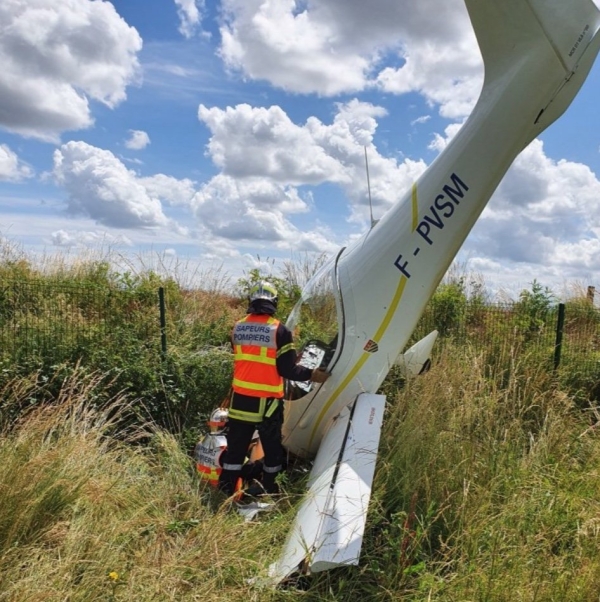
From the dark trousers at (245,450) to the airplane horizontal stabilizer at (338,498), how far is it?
55 cm

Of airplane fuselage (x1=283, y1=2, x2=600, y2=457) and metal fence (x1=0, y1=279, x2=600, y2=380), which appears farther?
metal fence (x1=0, y1=279, x2=600, y2=380)

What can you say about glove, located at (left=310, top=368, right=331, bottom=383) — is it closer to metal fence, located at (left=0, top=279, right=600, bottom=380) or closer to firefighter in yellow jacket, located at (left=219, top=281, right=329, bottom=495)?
firefighter in yellow jacket, located at (left=219, top=281, right=329, bottom=495)

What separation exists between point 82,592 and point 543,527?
2.82 meters

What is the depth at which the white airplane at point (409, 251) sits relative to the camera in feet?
13.0

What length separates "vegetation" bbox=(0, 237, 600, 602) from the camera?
3016 mm

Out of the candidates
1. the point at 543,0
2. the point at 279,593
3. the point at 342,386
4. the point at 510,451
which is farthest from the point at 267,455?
the point at 543,0

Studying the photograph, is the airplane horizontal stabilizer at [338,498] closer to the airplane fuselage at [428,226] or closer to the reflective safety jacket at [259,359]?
the airplane fuselage at [428,226]

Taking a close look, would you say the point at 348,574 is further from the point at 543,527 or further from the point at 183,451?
the point at 183,451

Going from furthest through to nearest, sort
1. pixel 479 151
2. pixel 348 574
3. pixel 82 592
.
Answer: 1. pixel 479 151
2. pixel 348 574
3. pixel 82 592

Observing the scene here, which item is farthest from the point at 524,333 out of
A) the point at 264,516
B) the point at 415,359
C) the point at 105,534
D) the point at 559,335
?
the point at 105,534

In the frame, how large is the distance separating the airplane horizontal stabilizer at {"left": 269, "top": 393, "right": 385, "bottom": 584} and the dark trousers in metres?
0.55

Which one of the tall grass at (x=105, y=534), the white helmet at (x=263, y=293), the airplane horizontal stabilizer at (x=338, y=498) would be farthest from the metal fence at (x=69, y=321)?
the airplane horizontal stabilizer at (x=338, y=498)

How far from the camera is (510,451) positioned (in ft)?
14.6

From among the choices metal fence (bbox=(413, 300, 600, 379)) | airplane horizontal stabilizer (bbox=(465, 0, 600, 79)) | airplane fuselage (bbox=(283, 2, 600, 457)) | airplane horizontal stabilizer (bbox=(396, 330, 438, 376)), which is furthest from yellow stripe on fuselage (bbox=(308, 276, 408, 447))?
metal fence (bbox=(413, 300, 600, 379))
